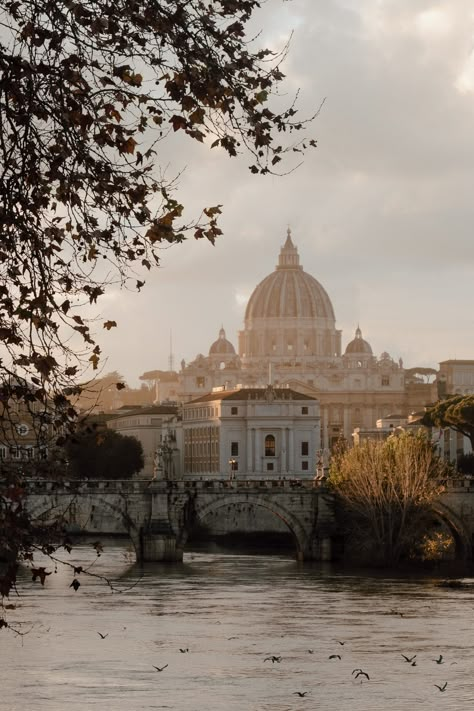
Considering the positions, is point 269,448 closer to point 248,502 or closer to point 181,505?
point 248,502

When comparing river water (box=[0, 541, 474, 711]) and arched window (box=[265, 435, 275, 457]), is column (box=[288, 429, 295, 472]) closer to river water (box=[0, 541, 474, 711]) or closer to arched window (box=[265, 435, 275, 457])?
arched window (box=[265, 435, 275, 457])

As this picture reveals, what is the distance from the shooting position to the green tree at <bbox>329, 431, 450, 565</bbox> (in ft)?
224

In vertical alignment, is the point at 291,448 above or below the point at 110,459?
above

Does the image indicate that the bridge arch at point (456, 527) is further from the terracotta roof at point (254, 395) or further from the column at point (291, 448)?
the column at point (291, 448)

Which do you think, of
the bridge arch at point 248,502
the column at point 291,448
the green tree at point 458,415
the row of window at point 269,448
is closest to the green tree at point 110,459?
the row of window at point 269,448

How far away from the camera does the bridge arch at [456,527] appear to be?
7069 centimetres

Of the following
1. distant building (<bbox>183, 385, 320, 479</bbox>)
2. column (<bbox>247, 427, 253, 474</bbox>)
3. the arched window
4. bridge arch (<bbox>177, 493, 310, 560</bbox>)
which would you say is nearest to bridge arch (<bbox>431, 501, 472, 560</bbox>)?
bridge arch (<bbox>177, 493, 310, 560</bbox>)

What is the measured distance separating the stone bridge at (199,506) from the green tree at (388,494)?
116cm

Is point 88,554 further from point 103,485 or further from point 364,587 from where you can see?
point 364,587

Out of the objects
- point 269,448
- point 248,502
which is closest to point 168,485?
point 248,502

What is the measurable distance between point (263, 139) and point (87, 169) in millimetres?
1462

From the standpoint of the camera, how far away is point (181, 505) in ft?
247

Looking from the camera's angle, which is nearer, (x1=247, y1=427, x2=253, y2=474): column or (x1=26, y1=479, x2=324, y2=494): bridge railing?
(x1=26, y1=479, x2=324, y2=494): bridge railing

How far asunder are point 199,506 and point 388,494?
33.5 feet
